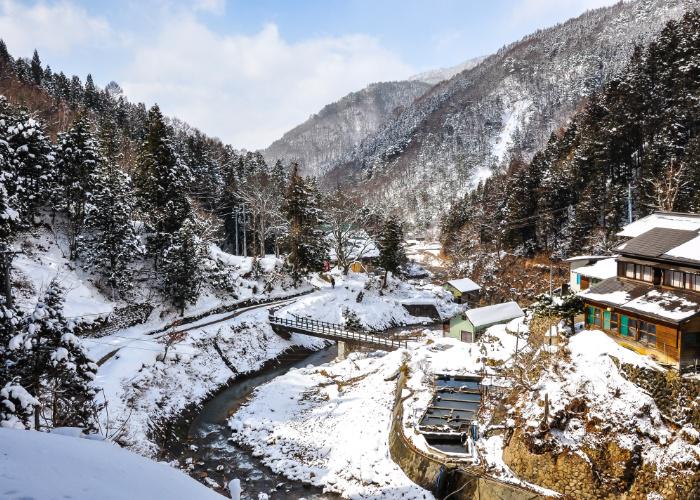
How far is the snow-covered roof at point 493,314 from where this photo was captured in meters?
31.2

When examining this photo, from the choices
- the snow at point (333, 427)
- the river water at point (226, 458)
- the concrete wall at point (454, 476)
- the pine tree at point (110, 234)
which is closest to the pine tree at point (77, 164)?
the pine tree at point (110, 234)

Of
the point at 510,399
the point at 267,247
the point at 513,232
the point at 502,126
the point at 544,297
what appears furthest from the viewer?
the point at 502,126

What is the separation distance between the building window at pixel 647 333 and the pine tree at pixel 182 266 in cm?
3175

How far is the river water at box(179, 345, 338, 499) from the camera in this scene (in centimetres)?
1898

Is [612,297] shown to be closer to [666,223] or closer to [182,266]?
[666,223]

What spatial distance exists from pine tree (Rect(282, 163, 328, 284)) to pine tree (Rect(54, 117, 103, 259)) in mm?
20635

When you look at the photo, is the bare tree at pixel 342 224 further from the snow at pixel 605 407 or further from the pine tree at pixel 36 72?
the pine tree at pixel 36 72

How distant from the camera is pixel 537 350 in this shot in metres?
20.9

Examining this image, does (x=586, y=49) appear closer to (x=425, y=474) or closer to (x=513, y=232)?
(x=513, y=232)

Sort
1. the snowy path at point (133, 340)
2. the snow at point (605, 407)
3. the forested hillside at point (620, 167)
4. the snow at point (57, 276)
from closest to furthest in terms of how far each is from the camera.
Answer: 1. the snow at point (605, 407)
2. the snowy path at point (133, 340)
3. the snow at point (57, 276)
4. the forested hillside at point (620, 167)

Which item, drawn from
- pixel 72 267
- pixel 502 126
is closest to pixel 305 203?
pixel 72 267

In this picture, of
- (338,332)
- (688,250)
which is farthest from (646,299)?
(338,332)

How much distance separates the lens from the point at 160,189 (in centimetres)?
3850

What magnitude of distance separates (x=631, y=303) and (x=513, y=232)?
30.5 m
